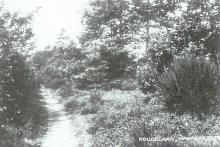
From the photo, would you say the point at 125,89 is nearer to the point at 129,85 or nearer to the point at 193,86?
the point at 129,85

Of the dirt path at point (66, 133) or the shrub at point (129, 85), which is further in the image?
the shrub at point (129, 85)

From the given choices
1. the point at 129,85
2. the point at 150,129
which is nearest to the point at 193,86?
the point at 150,129

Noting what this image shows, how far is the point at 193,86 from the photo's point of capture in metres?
12.8

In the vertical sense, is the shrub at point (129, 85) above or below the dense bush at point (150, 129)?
above

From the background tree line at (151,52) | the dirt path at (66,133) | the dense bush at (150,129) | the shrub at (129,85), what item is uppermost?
the background tree line at (151,52)

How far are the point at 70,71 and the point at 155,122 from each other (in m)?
22.3

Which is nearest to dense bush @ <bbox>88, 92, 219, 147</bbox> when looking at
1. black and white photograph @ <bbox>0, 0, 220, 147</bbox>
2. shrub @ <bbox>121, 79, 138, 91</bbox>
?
black and white photograph @ <bbox>0, 0, 220, 147</bbox>

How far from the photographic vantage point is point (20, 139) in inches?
462

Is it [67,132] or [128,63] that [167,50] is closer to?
[67,132]

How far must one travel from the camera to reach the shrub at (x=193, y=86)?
495 inches

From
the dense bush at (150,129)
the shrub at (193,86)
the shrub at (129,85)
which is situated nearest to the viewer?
the dense bush at (150,129)

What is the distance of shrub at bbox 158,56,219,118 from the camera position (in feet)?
41.2

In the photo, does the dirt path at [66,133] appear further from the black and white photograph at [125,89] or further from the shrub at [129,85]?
the shrub at [129,85]

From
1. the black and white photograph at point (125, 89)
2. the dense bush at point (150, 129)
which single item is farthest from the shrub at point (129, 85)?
the dense bush at point (150, 129)
